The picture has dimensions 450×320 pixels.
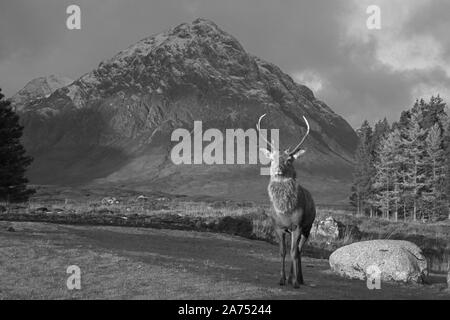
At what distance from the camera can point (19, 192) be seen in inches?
2148

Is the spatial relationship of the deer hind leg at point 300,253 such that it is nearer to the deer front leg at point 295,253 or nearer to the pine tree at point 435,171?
the deer front leg at point 295,253

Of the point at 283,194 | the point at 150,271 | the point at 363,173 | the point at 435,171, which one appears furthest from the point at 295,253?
the point at 363,173

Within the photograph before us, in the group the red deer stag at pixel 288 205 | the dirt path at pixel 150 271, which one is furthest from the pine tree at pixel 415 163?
the red deer stag at pixel 288 205

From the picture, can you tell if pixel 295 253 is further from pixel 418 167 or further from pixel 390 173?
pixel 390 173

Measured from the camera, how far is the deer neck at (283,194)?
15380 mm

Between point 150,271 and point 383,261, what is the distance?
7.85m

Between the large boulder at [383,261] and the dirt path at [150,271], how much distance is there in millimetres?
622

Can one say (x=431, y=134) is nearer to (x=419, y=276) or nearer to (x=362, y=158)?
(x=362, y=158)

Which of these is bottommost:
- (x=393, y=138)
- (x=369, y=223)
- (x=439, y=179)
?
(x=369, y=223)

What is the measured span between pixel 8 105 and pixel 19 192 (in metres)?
8.84

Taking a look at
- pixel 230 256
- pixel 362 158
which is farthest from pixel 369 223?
pixel 362 158

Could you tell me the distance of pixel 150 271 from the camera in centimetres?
1592

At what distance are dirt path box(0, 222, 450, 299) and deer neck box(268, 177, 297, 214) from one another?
2.13 meters

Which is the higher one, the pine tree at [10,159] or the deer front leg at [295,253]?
the pine tree at [10,159]
